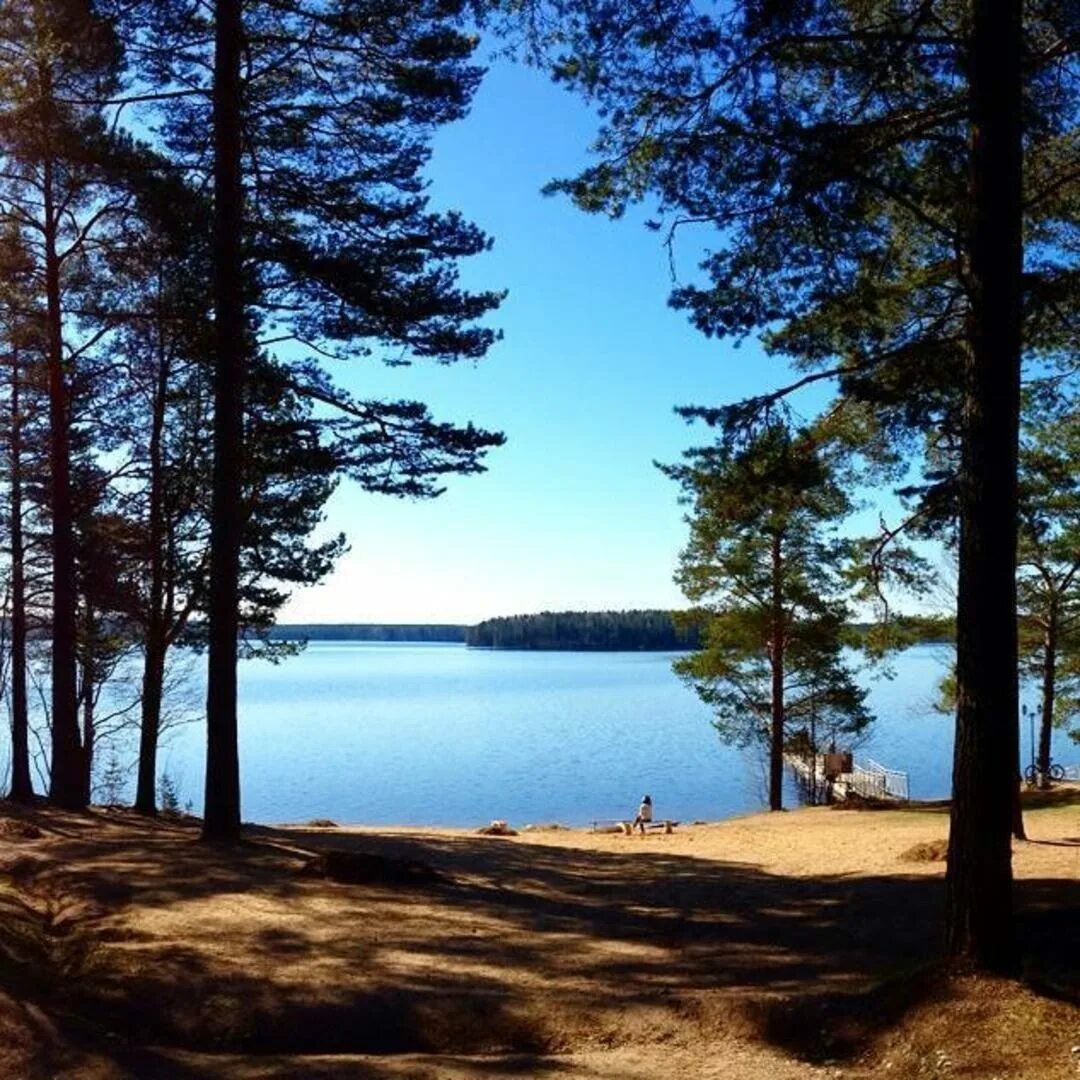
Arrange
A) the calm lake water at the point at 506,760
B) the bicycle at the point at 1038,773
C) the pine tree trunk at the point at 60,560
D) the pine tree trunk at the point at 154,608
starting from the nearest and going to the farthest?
the pine tree trunk at the point at 60,560, the pine tree trunk at the point at 154,608, the bicycle at the point at 1038,773, the calm lake water at the point at 506,760

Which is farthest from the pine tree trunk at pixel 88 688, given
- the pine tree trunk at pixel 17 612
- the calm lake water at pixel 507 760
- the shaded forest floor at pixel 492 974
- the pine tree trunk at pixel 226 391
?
the shaded forest floor at pixel 492 974

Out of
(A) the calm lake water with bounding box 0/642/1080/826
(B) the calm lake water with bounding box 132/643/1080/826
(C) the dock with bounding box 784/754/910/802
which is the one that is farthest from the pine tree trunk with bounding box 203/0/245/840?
(C) the dock with bounding box 784/754/910/802

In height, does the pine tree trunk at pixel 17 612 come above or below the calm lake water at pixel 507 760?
above

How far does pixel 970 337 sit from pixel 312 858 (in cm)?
796

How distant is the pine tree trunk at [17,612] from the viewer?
16562 mm

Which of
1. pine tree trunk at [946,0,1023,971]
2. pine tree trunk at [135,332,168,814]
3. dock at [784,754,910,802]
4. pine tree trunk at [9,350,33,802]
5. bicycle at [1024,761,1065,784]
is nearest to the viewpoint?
pine tree trunk at [946,0,1023,971]

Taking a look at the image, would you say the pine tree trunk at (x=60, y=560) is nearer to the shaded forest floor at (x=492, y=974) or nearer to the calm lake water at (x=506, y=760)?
the shaded forest floor at (x=492, y=974)

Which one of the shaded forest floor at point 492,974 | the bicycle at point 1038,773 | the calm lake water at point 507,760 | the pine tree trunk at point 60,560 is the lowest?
the calm lake water at point 507,760

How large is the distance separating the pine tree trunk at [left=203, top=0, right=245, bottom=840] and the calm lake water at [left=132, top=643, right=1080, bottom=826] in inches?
645

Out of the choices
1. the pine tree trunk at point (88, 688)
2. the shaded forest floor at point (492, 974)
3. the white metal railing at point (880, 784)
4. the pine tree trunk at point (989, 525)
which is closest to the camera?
the shaded forest floor at point (492, 974)

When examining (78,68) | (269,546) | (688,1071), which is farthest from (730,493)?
(269,546)

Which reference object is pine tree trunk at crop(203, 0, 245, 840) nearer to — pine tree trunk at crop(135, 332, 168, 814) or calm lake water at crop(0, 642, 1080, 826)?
pine tree trunk at crop(135, 332, 168, 814)

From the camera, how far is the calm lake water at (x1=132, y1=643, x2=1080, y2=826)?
115 ft

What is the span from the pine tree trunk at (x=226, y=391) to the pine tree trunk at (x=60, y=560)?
14.7 feet
